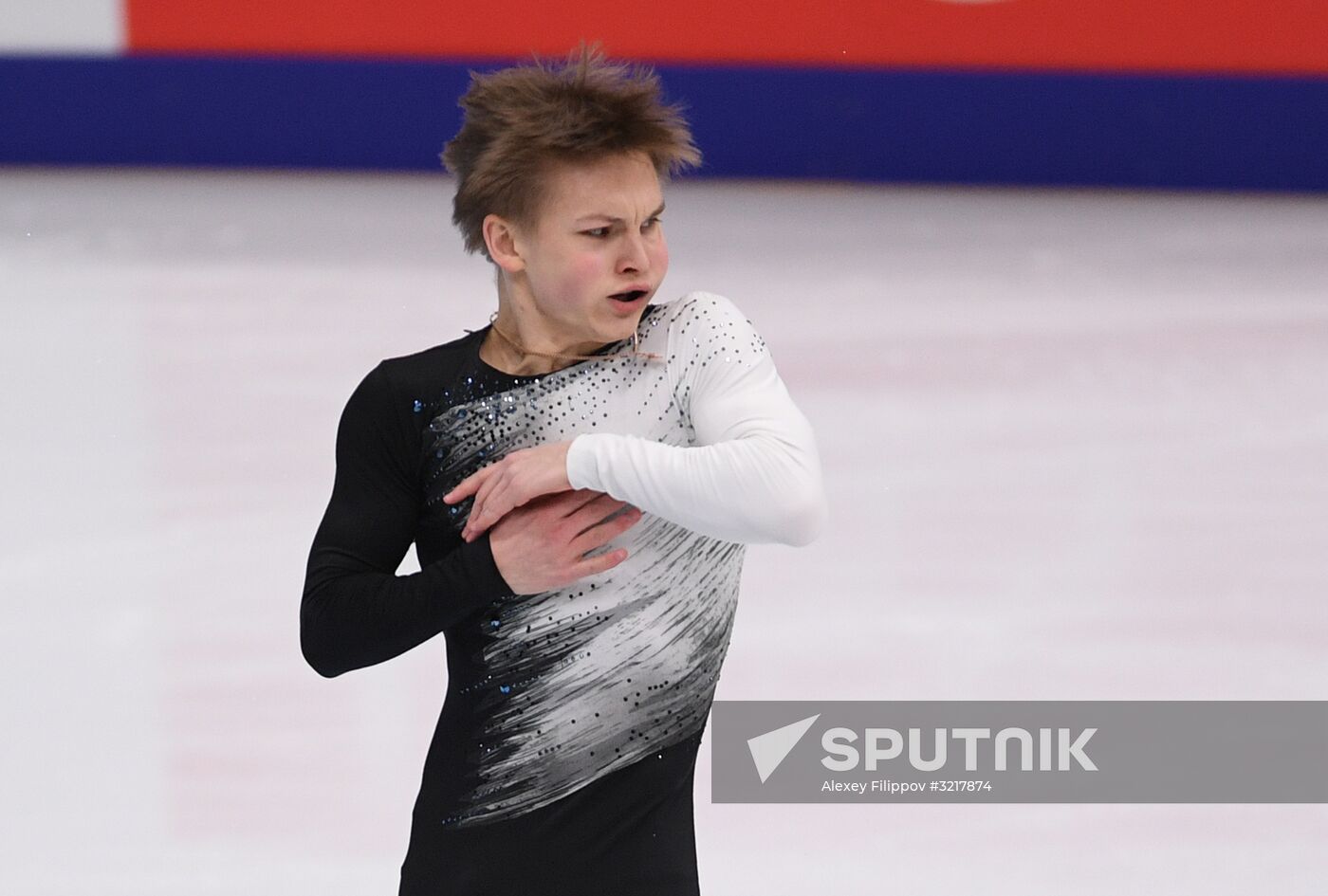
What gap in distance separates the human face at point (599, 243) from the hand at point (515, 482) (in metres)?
0.11

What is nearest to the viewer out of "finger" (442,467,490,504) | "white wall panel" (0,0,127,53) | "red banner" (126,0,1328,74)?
"finger" (442,467,490,504)

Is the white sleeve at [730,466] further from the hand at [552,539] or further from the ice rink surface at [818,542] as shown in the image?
the ice rink surface at [818,542]

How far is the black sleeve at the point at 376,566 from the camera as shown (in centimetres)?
142

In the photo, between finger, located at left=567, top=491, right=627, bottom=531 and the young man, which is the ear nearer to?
the young man

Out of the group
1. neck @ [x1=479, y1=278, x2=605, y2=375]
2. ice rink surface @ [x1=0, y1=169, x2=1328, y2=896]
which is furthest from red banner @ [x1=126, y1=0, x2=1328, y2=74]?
neck @ [x1=479, y1=278, x2=605, y2=375]

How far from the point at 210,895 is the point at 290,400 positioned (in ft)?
7.26

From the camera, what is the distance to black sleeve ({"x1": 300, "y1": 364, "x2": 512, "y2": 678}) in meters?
1.42

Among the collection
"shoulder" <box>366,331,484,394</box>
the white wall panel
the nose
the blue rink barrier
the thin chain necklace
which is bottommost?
"shoulder" <box>366,331,484,394</box>

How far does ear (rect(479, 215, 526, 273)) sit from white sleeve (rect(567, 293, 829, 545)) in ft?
0.50

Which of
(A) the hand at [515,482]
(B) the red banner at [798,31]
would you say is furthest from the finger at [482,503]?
(B) the red banner at [798,31]

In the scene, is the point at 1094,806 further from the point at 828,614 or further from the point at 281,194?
the point at 281,194

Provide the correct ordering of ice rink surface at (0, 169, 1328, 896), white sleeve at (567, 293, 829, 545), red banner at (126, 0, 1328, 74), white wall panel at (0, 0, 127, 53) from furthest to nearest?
white wall panel at (0, 0, 127, 53)
red banner at (126, 0, 1328, 74)
ice rink surface at (0, 169, 1328, 896)
white sleeve at (567, 293, 829, 545)

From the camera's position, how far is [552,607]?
151 centimetres

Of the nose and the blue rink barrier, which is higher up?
the blue rink barrier
